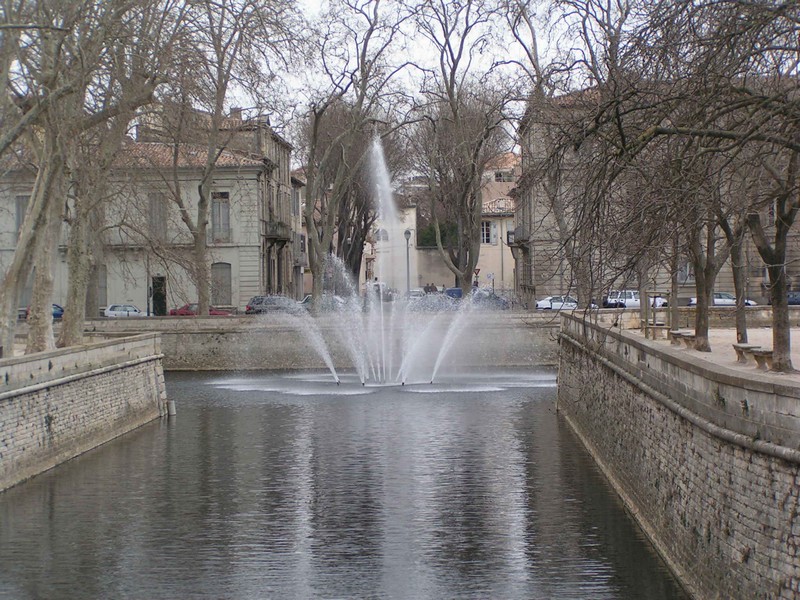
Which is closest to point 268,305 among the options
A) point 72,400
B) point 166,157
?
point 166,157

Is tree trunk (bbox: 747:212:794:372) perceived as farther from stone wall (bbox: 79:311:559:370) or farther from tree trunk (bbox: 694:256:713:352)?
stone wall (bbox: 79:311:559:370)

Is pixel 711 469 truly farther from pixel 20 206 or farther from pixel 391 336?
pixel 20 206

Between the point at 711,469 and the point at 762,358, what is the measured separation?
6.84m

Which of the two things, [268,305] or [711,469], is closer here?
[711,469]

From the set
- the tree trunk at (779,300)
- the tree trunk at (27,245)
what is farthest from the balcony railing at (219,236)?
the tree trunk at (779,300)

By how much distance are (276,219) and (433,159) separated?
18778mm

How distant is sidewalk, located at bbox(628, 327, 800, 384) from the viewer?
1812 centimetres

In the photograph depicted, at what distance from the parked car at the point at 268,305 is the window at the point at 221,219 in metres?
4.75

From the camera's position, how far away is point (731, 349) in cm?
2523

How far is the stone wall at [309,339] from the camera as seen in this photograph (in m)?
41.5

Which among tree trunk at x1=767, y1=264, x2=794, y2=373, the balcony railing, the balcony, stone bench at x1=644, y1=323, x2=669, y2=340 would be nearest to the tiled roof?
the balcony railing

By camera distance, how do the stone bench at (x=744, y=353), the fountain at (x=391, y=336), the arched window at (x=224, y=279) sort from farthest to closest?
1. the arched window at (x=224, y=279)
2. the fountain at (x=391, y=336)
3. the stone bench at (x=744, y=353)

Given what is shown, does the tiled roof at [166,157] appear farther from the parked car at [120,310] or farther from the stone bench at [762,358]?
the stone bench at [762,358]

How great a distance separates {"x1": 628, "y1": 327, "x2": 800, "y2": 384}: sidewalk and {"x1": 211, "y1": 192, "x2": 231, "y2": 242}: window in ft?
90.2
